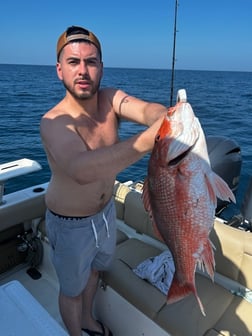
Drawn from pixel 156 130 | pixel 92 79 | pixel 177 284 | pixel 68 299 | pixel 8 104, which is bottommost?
pixel 8 104

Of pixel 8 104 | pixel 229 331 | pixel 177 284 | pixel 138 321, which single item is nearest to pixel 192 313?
pixel 229 331

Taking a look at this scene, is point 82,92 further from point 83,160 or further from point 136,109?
point 83,160

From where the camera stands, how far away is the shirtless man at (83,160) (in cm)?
146

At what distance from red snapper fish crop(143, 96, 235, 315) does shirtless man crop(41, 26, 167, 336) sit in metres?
0.13

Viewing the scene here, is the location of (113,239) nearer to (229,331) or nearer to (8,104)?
(229,331)

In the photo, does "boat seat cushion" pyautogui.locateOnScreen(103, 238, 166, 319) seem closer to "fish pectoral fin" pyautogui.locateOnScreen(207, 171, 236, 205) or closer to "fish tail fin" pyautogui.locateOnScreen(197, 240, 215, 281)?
"fish tail fin" pyautogui.locateOnScreen(197, 240, 215, 281)

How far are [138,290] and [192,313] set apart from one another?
45cm

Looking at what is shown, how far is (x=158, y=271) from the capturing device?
266cm

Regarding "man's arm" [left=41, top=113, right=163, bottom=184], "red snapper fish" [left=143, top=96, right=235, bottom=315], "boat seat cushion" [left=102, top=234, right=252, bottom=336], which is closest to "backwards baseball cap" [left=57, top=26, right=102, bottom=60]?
"man's arm" [left=41, top=113, right=163, bottom=184]

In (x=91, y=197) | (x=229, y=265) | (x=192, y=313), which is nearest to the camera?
(x=91, y=197)

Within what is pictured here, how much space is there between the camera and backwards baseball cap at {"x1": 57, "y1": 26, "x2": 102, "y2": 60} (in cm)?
180

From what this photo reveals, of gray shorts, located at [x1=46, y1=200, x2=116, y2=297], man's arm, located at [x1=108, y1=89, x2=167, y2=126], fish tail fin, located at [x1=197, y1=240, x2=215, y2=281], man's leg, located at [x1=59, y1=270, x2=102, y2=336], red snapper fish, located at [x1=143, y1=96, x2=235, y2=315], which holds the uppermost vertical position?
man's arm, located at [x1=108, y1=89, x2=167, y2=126]

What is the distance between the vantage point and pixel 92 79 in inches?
72.9

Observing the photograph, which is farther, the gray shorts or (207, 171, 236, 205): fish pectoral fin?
the gray shorts
